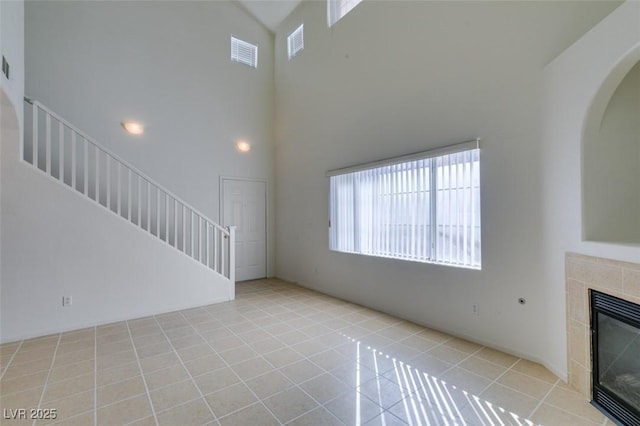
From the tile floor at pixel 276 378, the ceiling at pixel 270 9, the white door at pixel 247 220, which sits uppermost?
the ceiling at pixel 270 9

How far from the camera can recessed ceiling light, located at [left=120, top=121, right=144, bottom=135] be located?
4.85 metres

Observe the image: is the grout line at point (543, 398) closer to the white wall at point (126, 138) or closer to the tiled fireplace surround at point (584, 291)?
the tiled fireplace surround at point (584, 291)

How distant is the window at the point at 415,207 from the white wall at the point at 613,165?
0.92 metres

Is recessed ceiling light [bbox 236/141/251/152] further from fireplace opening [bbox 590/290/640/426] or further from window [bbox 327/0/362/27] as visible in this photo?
fireplace opening [bbox 590/290/640/426]

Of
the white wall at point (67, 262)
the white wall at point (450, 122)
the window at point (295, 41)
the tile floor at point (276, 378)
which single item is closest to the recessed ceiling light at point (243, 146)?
the white wall at point (450, 122)

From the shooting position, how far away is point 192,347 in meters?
3.06

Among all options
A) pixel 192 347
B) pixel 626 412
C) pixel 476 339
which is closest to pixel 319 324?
pixel 192 347

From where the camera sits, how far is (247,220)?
20.1 ft

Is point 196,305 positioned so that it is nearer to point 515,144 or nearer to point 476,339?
point 476,339

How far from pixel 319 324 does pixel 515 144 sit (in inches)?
118

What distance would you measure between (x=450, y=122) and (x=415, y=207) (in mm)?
1076

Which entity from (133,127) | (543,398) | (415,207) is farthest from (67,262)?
(543,398)

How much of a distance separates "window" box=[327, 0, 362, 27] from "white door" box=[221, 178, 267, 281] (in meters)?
3.40

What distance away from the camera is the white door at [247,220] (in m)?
5.91
